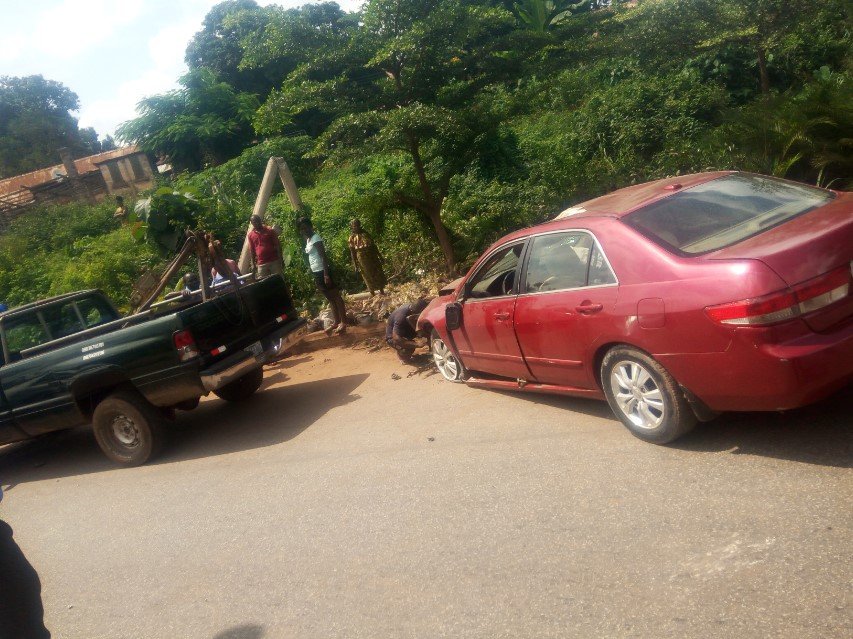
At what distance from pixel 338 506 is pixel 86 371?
3.53m

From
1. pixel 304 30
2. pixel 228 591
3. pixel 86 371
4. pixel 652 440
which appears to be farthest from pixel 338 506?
pixel 304 30

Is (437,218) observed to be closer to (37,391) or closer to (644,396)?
(37,391)

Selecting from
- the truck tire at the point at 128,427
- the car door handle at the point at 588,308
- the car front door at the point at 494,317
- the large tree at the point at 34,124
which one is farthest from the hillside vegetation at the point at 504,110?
the large tree at the point at 34,124

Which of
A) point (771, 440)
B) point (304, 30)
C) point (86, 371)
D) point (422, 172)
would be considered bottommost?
point (771, 440)

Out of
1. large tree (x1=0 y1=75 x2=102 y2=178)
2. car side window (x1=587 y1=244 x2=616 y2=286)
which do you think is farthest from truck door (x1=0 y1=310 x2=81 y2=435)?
large tree (x1=0 y1=75 x2=102 y2=178)

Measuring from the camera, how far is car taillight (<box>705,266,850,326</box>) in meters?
3.82

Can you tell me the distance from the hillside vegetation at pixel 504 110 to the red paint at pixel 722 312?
521cm

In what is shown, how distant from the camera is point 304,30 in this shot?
965 centimetres

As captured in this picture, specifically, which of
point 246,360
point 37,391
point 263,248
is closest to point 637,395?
point 246,360

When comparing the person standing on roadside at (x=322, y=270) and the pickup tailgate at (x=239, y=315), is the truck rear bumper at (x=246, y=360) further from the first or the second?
the person standing on roadside at (x=322, y=270)

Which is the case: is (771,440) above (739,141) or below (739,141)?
below

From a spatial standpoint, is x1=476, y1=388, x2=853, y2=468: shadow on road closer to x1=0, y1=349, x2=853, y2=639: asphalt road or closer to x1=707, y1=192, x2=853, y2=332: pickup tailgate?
x1=0, y1=349, x2=853, y2=639: asphalt road

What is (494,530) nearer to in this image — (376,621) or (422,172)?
(376,621)

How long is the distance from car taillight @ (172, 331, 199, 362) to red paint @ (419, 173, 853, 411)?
11.5 ft
